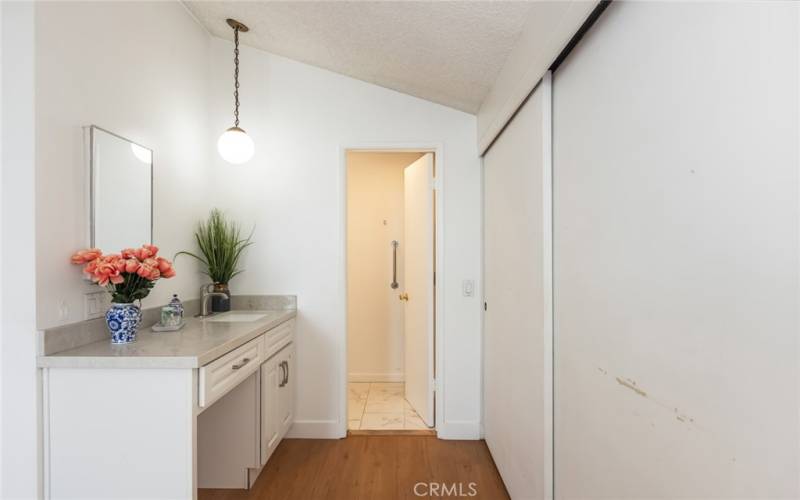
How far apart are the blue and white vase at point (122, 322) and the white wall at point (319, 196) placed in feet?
3.59

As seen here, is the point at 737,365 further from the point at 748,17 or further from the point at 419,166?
the point at 419,166

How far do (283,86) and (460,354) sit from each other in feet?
7.57

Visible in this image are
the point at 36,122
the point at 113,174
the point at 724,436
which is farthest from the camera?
the point at 113,174

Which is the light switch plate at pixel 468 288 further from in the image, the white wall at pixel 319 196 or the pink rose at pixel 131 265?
the pink rose at pixel 131 265

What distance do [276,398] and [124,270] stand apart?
115 cm

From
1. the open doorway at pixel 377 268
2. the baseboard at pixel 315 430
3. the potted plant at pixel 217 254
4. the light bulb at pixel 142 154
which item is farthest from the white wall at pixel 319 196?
the open doorway at pixel 377 268

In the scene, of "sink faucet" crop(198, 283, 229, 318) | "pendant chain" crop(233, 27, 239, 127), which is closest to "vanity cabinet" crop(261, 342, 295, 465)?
"sink faucet" crop(198, 283, 229, 318)

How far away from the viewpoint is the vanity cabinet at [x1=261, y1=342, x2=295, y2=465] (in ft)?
6.88

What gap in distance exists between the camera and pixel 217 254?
2496 mm

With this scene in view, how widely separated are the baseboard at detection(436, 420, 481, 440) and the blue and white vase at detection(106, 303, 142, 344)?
2025mm

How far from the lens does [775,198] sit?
23.6 inches

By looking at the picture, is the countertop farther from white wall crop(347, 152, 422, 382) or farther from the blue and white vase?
white wall crop(347, 152, 422, 382)

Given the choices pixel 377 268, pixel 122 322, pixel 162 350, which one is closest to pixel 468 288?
pixel 377 268

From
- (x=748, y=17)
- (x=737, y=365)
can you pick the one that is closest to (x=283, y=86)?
(x=748, y=17)
